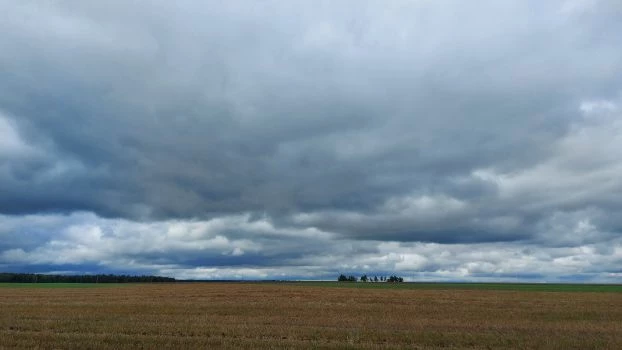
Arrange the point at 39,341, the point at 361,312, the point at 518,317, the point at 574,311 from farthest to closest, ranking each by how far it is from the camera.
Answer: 1. the point at 574,311
2. the point at 361,312
3. the point at 518,317
4. the point at 39,341

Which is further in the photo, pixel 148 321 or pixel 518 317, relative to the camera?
pixel 518 317

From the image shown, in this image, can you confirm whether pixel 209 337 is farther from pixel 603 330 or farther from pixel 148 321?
pixel 603 330

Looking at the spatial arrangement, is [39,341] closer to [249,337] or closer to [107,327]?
[107,327]

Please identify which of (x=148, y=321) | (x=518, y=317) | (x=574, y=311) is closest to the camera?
(x=148, y=321)

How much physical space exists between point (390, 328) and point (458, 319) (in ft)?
23.6

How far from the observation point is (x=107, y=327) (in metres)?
24.6

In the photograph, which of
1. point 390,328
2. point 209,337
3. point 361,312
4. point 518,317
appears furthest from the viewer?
point 361,312

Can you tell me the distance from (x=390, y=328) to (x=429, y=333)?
9.17ft

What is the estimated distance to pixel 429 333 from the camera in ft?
75.9

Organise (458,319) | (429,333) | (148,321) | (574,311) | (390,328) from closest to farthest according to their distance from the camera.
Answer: (429,333)
(390,328)
(148,321)
(458,319)
(574,311)

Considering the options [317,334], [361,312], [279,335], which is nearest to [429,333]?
[317,334]

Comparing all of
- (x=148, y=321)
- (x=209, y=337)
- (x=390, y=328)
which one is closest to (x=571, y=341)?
(x=390, y=328)

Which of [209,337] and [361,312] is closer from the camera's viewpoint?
[209,337]

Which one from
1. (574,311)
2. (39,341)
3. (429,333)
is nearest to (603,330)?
(429,333)
